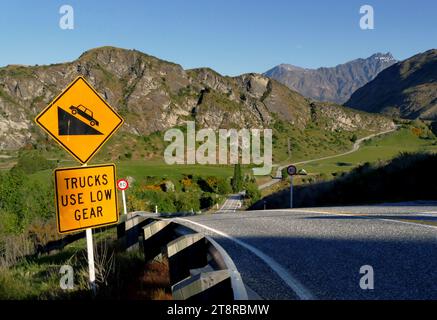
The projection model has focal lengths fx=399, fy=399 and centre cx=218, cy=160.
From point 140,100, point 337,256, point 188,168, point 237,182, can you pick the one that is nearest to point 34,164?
point 188,168

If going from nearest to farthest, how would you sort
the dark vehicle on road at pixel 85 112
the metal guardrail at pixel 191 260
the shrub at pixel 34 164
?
the metal guardrail at pixel 191 260, the dark vehicle on road at pixel 85 112, the shrub at pixel 34 164

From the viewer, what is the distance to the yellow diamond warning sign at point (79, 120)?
4941mm

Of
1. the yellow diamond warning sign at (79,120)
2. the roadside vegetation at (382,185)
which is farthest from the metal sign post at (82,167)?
the roadside vegetation at (382,185)

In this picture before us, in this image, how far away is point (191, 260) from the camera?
462 centimetres

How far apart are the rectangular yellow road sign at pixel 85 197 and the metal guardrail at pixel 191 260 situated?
0.94 m

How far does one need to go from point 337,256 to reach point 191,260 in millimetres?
2628

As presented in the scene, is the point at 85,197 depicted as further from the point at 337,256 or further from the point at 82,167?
the point at 337,256

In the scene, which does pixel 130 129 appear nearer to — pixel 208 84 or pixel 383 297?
pixel 208 84

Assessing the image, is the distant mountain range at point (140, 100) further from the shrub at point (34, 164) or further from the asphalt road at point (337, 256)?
the asphalt road at point (337, 256)

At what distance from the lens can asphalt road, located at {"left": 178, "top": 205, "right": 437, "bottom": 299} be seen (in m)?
4.57

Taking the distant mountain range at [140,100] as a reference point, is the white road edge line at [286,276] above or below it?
below

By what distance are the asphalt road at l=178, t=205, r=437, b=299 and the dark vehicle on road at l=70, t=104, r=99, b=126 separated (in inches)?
114

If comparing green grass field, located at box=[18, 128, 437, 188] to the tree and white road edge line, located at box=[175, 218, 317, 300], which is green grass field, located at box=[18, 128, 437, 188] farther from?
white road edge line, located at box=[175, 218, 317, 300]
